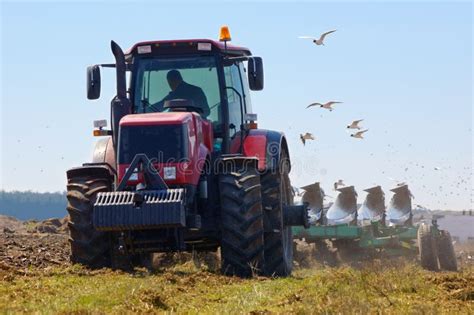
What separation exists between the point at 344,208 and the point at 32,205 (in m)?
135

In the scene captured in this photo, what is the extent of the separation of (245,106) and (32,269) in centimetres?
387

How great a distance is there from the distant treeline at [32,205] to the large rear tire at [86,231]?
393 feet

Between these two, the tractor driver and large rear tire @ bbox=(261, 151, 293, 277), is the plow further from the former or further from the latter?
the tractor driver

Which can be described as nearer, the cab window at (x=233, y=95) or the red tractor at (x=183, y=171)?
the red tractor at (x=183, y=171)

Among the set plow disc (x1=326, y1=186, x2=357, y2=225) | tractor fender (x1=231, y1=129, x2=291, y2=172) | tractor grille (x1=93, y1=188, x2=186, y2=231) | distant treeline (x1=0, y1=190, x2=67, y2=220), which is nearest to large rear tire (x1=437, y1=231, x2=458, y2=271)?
plow disc (x1=326, y1=186, x2=357, y2=225)

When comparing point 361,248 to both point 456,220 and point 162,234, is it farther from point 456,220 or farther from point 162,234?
point 456,220

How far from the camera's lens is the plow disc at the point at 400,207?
23.3 metres

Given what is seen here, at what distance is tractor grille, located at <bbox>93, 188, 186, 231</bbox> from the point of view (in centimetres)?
1144

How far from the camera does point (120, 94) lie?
1323cm

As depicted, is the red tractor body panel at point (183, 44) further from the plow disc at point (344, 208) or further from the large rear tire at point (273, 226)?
the plow disc at point (344, 208)

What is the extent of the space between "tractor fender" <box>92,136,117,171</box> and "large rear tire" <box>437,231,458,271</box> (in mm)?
8896

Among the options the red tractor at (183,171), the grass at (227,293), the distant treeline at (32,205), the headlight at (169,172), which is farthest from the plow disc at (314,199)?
the distant treeline at (32,205)

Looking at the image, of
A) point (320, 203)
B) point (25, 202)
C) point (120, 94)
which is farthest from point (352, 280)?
point (25, 202)

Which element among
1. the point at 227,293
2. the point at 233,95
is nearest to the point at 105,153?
the point at 233,95
